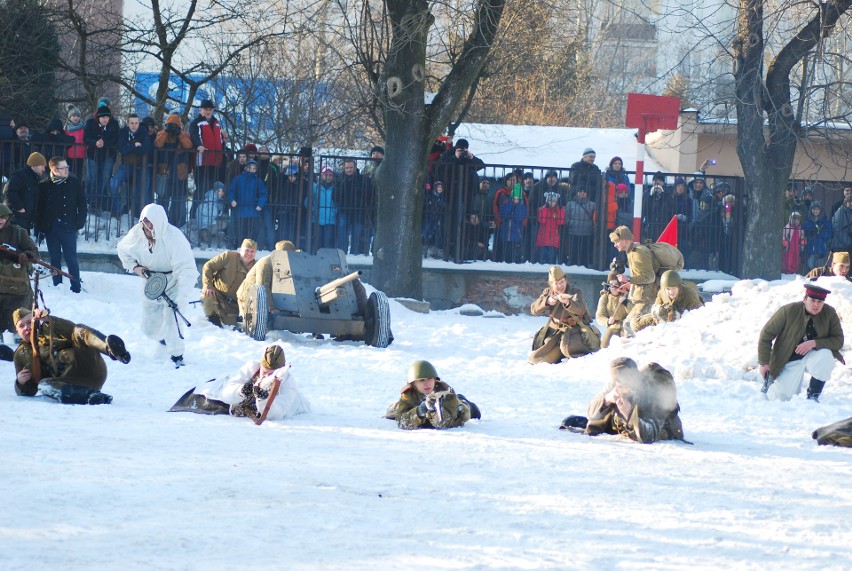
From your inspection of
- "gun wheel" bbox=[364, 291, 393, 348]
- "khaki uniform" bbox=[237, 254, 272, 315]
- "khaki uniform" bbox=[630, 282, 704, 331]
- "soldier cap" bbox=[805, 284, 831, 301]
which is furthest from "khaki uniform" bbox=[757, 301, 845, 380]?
"khaki uniform" bbox=[237, 254, 272, 315]

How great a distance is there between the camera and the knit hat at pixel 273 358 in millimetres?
9961

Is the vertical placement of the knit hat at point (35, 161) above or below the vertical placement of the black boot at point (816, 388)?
above

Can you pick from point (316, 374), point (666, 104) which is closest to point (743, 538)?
point (316, 374)

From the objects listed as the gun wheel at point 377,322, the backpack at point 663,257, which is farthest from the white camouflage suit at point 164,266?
the backpack at point 663,257

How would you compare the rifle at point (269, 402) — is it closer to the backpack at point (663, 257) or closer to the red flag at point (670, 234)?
the backpack at point (663, 257)

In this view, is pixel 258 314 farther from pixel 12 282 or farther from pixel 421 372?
pixel 421 372

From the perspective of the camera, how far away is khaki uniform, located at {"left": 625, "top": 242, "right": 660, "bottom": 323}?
1527 centimetres

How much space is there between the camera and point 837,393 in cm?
1212

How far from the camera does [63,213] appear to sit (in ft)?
56.6

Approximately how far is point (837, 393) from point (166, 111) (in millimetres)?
15906

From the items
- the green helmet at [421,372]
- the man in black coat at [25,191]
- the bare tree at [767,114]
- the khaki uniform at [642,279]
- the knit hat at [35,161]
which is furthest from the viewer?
the bare tree at [767,114]

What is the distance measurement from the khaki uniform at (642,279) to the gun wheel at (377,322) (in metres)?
2.82

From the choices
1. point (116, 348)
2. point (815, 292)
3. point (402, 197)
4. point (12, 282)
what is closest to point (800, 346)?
point (815, 292)

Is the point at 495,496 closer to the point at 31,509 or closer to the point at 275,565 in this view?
the point at 275,565
